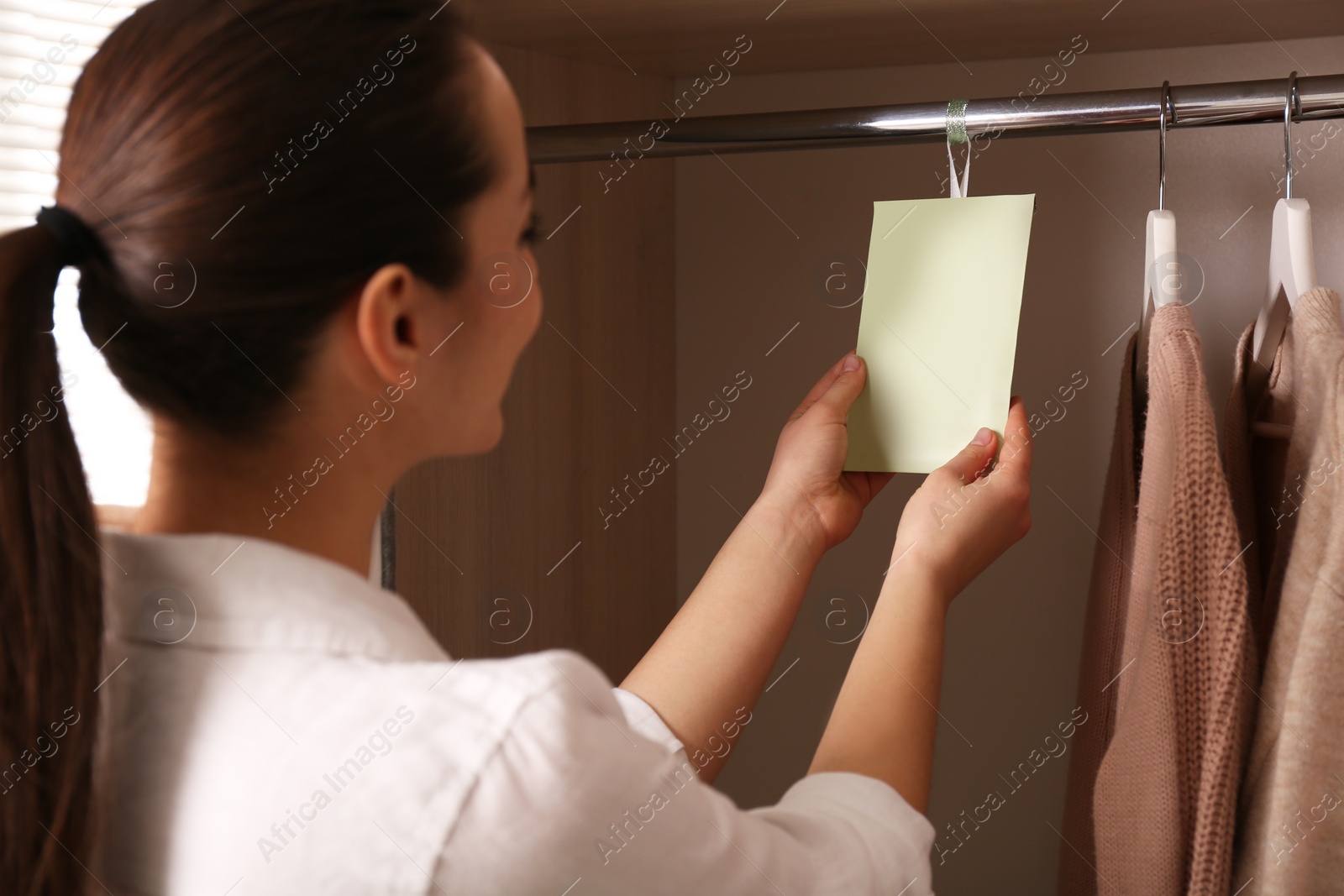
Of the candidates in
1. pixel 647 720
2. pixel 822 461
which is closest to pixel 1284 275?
pixel 822 461

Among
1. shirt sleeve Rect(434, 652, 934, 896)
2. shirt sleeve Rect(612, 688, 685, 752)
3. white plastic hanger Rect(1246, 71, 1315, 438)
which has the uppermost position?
white plastic hanger Rect(1246, 71, 1315, 438)

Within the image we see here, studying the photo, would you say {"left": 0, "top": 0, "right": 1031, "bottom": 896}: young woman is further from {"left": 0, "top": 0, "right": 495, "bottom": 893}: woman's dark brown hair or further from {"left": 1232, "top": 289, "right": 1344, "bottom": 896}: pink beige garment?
{"left": 1232, "top": 289, "right": 1344, "bottom": 896}: pink beige garment

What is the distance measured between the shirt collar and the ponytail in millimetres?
20

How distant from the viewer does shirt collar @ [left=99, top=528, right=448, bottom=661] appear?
1.38 ft

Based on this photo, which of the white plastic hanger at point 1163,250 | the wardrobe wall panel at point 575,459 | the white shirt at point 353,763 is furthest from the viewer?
the wardrobe wall panel at point 575,459

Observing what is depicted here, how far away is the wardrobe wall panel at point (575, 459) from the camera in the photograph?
866 mm

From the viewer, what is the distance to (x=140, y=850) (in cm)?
42

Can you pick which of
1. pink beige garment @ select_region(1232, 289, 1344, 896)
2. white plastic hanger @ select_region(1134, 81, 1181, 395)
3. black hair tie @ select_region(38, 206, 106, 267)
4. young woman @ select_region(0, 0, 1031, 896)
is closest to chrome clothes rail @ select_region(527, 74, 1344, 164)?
white plastic hanger @ select_region(1134, 81, 1181, 395)

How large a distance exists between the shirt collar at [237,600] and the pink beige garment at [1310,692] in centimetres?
42

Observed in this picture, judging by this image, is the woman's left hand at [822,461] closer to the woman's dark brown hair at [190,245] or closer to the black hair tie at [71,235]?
the woman's dark brown hair at [190,245]

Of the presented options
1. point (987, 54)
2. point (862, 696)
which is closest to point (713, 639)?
point (862, 696)

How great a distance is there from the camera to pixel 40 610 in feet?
1.33

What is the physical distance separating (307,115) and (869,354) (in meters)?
0.42

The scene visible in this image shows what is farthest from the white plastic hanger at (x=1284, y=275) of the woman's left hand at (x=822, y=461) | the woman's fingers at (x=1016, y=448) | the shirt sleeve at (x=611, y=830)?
the shirt sleeve at (x=611, y=830)
